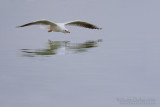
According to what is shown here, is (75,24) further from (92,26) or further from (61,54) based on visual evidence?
(61,54)

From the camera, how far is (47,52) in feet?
29.6

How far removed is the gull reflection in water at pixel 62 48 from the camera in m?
8.91

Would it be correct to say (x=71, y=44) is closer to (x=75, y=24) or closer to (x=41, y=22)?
(x=41, y=22)

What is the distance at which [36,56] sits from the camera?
847 centimetres

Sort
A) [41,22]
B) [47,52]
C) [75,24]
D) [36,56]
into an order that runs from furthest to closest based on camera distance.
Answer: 1. [75,24]
2. [41,22]
3. [47,52]
4. [36,56]

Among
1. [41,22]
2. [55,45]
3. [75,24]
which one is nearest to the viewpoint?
[55,45]

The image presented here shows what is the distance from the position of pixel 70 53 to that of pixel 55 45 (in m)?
1.60

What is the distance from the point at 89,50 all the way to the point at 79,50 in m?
0.21

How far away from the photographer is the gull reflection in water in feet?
29.2

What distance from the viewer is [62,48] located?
9.76m

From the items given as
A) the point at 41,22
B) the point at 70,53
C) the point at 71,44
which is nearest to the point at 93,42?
the point at 71,44

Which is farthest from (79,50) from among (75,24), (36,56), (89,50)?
(75,24)

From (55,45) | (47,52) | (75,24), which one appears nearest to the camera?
(47,52)

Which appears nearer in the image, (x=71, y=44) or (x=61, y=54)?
(x=61, y=54)
